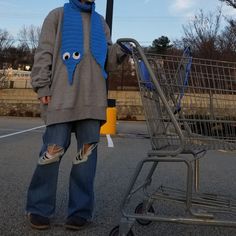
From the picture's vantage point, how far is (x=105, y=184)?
6.61 m

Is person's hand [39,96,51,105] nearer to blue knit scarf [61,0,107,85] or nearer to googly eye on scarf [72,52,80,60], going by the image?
blue knit scarf [61,0,107,85]

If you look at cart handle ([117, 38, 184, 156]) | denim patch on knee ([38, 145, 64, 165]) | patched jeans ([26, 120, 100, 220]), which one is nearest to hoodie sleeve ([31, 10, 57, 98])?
patched jeans ([26, 120, 100, 220])

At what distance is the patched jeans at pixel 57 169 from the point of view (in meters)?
4.21

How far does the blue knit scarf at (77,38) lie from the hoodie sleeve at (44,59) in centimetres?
10

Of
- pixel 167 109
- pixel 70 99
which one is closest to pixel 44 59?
pixel 70 99

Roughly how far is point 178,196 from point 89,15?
1.74 metres

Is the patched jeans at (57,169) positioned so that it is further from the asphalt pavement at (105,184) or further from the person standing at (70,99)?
the asphalt pavement at (105,184)

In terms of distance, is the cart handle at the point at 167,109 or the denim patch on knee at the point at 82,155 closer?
the cart handle at the point at 167,109

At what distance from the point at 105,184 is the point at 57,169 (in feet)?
7.82

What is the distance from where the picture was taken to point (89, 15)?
14.4ft

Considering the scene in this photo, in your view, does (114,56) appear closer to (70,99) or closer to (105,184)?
(70,99)

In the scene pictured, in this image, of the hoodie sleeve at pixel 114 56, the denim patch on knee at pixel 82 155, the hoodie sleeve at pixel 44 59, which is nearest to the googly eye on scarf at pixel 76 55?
the hoodie sleeve at pixel 44 59

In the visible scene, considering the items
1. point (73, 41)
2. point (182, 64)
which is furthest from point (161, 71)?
point (73, 41)

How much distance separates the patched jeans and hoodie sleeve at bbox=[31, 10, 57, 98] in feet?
1.14
